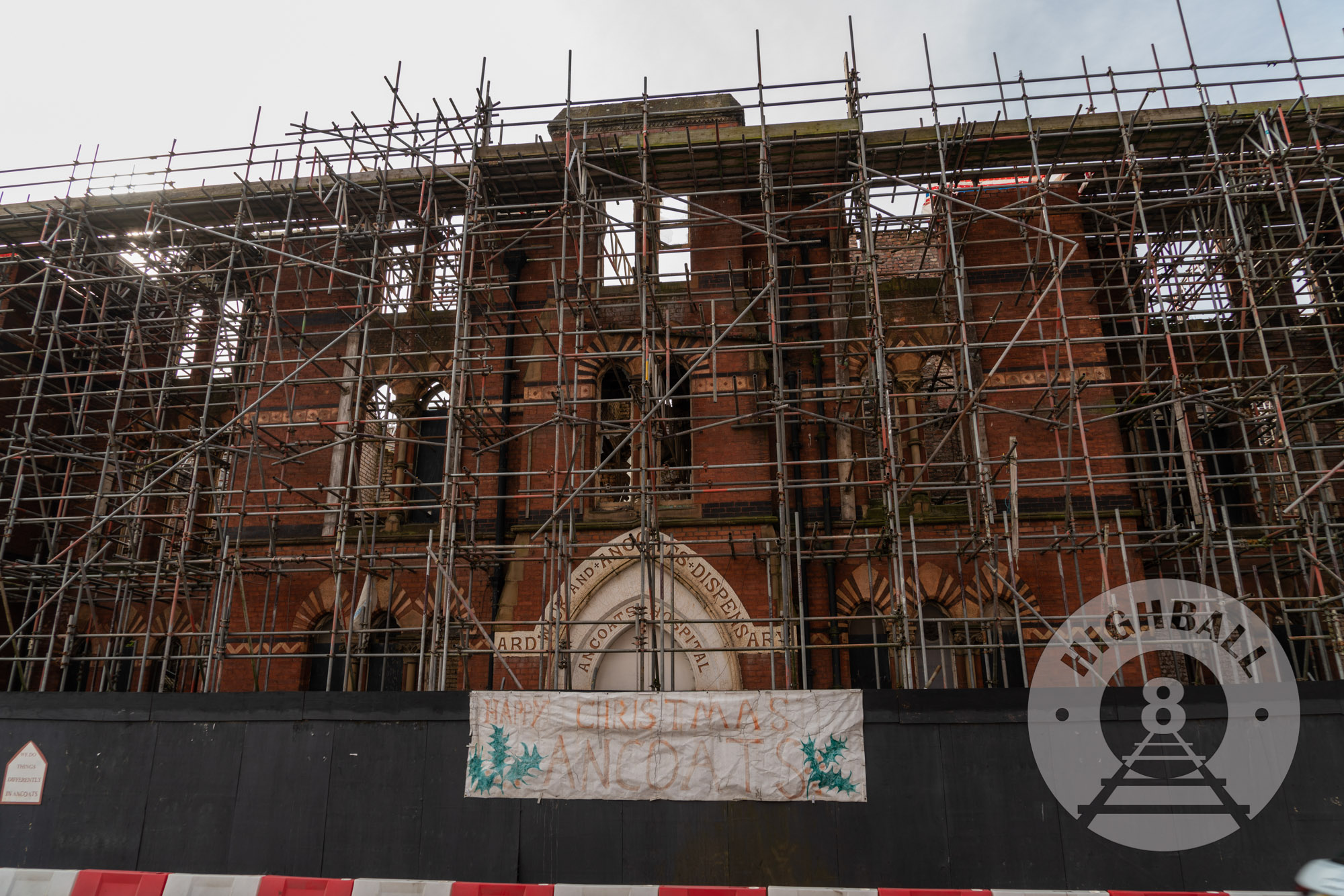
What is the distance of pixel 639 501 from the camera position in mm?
14555

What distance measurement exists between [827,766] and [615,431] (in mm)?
7179

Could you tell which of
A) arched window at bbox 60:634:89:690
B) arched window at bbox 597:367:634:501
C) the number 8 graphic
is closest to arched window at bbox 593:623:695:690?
arched window at bbox 597:367:634:501

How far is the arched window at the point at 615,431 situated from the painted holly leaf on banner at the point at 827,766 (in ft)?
18.5

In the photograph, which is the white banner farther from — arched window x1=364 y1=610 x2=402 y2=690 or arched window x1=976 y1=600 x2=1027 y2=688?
arched window x1=364 y1=610 x2=402 y2=690

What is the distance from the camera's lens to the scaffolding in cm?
1356

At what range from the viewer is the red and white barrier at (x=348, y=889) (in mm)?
8750

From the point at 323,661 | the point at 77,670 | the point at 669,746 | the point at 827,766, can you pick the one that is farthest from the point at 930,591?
the point at 77,670

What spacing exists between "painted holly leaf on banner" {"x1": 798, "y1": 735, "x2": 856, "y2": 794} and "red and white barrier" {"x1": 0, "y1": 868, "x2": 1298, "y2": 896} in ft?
3.77

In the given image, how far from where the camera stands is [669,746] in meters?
10.7

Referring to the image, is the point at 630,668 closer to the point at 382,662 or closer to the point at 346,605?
the point at 382,662

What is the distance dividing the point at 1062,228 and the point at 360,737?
14.0 m

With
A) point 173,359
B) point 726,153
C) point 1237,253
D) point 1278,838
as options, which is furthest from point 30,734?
point 1237,253

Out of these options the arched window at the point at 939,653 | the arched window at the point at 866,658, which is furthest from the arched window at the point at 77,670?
the arched window at the point at 939,653

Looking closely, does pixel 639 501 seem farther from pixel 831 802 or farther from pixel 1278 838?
pixel 1278 838
